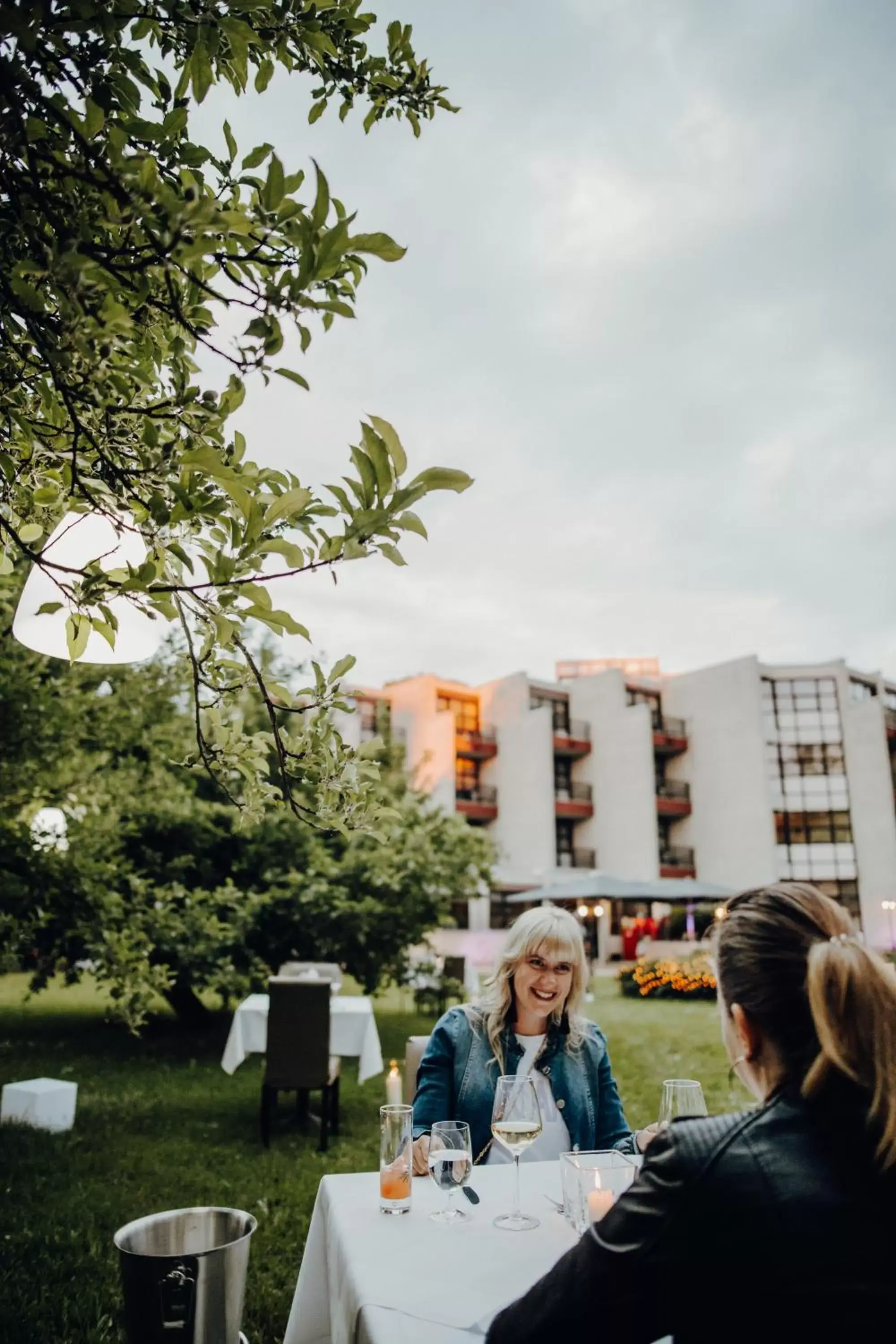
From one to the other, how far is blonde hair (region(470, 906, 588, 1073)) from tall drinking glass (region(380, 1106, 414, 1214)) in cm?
108

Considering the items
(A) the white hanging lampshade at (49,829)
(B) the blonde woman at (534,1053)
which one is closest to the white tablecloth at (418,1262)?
(B) the blonde woman at (534,1053)

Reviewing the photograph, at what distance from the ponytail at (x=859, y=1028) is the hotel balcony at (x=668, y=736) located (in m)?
34.6

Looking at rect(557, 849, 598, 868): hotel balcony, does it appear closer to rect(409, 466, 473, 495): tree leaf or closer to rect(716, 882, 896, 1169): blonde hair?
rect(716, 882, 896, 1169): blonde hair

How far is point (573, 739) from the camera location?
36312 mm

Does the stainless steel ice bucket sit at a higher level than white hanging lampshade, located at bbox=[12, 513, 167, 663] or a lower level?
lower

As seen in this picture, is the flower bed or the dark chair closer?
the dark chair

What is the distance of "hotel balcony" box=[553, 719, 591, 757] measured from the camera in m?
36.0

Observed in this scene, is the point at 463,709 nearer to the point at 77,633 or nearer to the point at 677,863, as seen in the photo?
the point at 677,863

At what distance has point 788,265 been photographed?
445 inches

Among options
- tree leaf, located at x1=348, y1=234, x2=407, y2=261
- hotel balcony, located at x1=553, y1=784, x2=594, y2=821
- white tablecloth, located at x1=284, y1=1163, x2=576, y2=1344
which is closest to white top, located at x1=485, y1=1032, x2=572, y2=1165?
white tablecloth, located at x1=284, y1=1163, x2=576, y2=1344

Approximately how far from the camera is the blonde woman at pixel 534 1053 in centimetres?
304

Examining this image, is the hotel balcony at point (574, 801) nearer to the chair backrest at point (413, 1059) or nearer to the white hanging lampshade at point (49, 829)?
the white hanging lampshade at point (49, 829)

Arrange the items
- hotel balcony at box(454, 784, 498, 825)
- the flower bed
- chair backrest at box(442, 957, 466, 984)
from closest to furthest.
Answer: chair backrest at box(442, 957, 466, 984) < the flower bed < hotel balcony at box(454, 784, 498, 825)

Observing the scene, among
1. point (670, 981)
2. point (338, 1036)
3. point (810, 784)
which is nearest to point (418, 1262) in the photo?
point (338, 1036)
